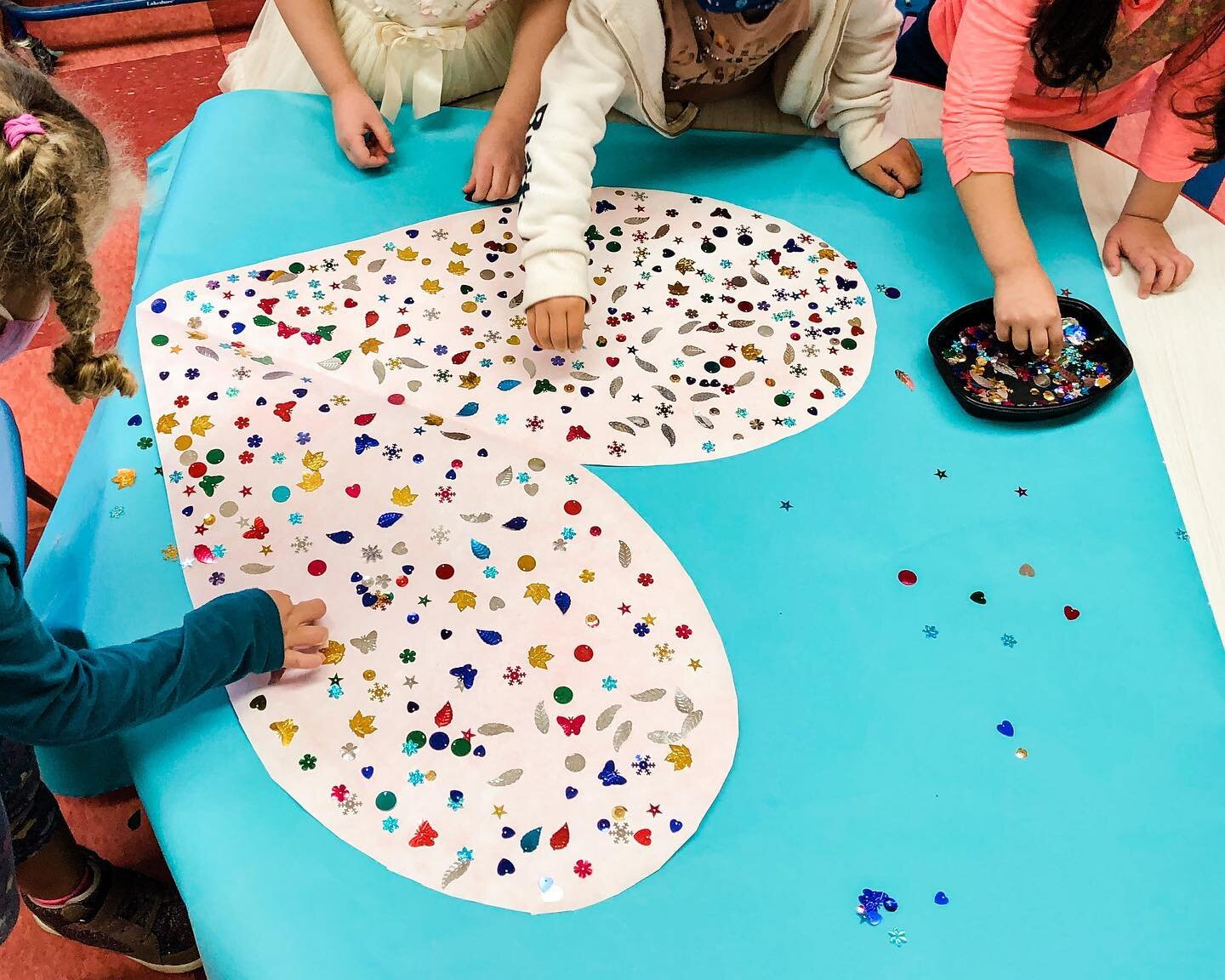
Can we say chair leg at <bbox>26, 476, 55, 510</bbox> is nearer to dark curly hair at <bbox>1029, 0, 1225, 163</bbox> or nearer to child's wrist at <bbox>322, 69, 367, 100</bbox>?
child's wrist at <bbox>322, 69, 367, 100</bbox>

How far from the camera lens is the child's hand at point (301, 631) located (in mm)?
616

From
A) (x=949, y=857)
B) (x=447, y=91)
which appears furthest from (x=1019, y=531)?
(x=447, y=91)

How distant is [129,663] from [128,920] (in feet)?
1.28

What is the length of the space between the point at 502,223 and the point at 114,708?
0.57 meters

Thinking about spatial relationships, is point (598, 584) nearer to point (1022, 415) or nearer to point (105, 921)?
point (1022, 415)

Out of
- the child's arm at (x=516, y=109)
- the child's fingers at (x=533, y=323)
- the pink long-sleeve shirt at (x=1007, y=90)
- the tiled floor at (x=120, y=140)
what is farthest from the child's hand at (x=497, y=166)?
the pink long-sleeve shirt at (x=1007, y=90)

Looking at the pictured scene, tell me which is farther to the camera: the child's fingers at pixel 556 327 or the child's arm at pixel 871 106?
the child's arm at pixel 871 106

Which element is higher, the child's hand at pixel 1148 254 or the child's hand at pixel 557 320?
the child's hand at pixel 557 320

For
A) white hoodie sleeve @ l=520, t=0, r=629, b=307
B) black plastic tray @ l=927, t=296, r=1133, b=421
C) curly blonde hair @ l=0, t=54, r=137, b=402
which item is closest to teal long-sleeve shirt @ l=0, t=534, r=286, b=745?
curly blonde hair @ l=0, t=54, r=137, b=402

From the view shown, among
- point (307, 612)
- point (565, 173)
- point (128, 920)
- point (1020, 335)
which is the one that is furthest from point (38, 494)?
point (1020, 335)

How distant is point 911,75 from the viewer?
1.17 meters

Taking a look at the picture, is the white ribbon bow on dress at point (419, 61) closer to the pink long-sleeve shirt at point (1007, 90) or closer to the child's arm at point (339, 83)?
the child's arm at point (339, 83)

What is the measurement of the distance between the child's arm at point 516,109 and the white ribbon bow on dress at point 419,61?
0.07 metres

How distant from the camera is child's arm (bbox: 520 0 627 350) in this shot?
2.51 feet
